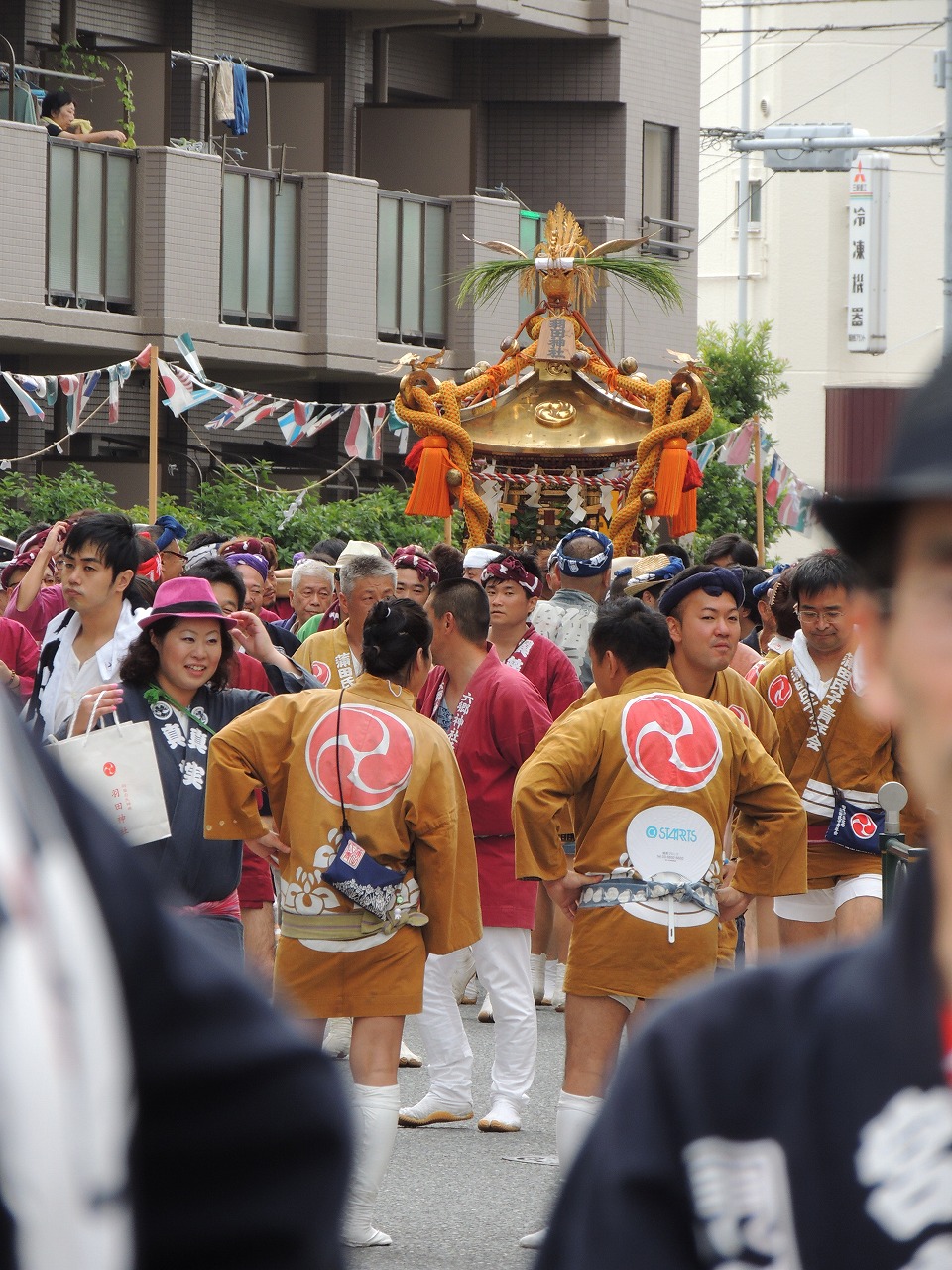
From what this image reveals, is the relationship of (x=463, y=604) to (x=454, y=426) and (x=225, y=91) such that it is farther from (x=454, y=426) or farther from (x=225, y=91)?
(x=225, y=91)

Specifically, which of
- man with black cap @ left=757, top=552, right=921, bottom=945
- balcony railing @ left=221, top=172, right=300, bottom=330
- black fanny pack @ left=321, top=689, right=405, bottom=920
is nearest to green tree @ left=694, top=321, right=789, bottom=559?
balcony railing @ left=221, top=172, right=300, bottom=330

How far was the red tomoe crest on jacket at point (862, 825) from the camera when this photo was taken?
7.23 m

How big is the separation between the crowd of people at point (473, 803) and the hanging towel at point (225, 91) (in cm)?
1194

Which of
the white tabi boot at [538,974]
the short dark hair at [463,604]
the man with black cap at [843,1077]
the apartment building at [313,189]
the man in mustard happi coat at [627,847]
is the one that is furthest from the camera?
the apartment building at [313,189]

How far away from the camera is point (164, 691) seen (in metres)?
6.24

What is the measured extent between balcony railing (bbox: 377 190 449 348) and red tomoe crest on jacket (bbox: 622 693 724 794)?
49.9 feet

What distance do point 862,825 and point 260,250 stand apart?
13432mm

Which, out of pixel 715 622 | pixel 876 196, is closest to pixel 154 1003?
pixel 715 622

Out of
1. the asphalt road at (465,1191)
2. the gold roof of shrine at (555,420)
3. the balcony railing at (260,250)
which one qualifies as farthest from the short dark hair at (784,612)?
the balcony railing at (260,250)

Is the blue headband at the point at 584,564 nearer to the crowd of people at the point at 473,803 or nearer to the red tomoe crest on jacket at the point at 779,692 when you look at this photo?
the crowd of people at the point at 473,803

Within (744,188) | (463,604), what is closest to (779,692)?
(463,604)

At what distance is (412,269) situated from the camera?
2080cm

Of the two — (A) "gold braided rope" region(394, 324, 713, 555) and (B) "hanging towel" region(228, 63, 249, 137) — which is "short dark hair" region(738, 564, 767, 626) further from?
(B) "hanging towel" region(228, 63, 249, 137)

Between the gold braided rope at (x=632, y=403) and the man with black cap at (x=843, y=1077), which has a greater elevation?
the gold braided rope at (x=632, y=403)
